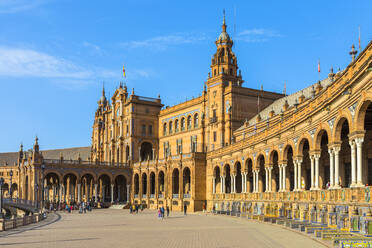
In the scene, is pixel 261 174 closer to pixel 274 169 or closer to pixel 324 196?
pixel 274 169

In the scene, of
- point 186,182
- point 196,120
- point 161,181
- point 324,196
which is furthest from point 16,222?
point 196,120

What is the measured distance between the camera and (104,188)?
94.4 m

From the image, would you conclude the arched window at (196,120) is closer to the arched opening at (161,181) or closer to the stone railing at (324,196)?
the arched opening at (161,181)

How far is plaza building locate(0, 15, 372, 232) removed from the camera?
25828 mm

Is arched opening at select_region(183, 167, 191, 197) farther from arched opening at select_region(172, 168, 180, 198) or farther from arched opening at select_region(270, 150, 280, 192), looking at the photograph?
arched opening at select_region(270, 150, 280, 192)

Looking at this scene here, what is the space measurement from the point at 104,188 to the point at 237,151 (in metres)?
46.7

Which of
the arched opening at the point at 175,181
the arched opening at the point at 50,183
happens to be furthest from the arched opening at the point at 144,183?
the arched opening at the point at 50,183

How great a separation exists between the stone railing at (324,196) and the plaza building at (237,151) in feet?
0.25

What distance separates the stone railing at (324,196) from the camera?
74.2 feet

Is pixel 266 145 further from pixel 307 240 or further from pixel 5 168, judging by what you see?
pixel 5 168

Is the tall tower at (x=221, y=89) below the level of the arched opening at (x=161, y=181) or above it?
above

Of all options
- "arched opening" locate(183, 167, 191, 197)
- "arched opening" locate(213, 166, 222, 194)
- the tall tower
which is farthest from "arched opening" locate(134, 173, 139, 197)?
"arched opening" locate(213, 166, 222, 194)

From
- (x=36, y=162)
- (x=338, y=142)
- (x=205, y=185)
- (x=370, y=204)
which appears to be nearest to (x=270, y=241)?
(x=370, y=204)

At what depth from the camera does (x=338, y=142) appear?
27344 millimetres
